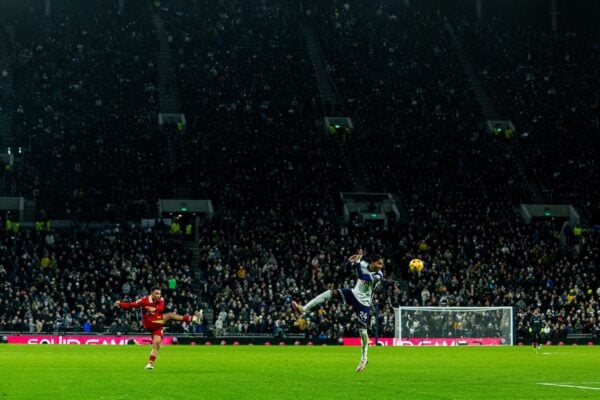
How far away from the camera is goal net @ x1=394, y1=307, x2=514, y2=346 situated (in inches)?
2282

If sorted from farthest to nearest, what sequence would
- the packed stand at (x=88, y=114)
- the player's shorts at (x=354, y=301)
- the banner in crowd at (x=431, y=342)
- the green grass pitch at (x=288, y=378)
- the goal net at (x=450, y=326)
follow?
the packed stand at (x=88, y=114), the goal net at (x=450, y=326), the banner in crowd at (x=431, y=342), the player's shorts at (x=354, y=301), the green grass pitch at (x=288, y=378)

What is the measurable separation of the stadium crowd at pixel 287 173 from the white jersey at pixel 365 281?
2955cm

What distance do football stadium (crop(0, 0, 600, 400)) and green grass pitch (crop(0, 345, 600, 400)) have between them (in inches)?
95.8

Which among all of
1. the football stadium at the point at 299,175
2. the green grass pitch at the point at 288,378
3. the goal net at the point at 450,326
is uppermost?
Result: the football stadium at the point at 299,175

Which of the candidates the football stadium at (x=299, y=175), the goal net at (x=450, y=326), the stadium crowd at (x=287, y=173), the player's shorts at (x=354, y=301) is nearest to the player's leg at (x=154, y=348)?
the player's shorts at (x=354, y=301)

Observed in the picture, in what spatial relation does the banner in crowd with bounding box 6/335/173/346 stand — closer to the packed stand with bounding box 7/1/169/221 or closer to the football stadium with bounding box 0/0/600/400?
the football stadium with bounding box 0/0/600/400

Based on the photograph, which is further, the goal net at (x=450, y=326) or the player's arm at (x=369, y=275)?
the goal net at (x=450, y=326)

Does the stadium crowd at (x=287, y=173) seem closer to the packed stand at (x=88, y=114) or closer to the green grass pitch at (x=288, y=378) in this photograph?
the packed stand at (x=88, y=114)

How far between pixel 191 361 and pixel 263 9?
54339 millimetres

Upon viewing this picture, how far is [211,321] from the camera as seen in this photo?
57906 millimetres

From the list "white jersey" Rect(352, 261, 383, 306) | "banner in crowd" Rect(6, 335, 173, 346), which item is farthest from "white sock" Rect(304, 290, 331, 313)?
"banner in crowd" Rect(6, 335, 173, 346)

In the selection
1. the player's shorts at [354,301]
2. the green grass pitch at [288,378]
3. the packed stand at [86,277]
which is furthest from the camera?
the packed stand at [86,277]

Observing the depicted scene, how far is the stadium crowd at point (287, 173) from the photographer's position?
58.0 metres

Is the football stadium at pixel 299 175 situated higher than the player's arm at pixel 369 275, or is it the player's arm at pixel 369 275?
the football stadium at pixel 299 175
